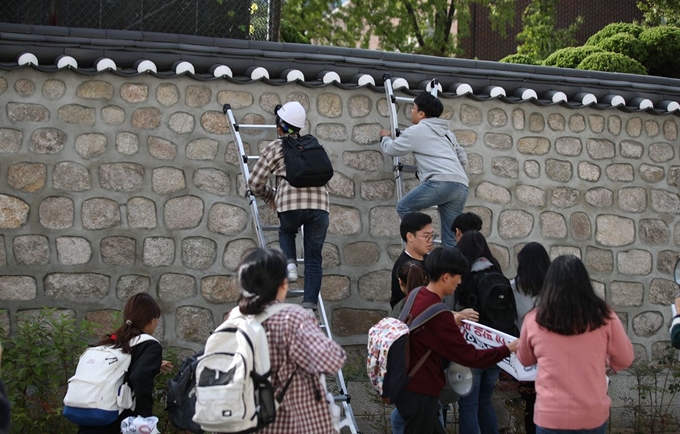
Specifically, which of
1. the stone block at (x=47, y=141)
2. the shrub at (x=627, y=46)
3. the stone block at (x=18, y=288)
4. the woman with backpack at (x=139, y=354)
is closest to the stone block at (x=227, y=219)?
the stone block at (x=47, y=141)

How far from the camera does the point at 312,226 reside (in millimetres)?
6449

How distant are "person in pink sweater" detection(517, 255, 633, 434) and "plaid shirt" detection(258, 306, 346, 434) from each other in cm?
109

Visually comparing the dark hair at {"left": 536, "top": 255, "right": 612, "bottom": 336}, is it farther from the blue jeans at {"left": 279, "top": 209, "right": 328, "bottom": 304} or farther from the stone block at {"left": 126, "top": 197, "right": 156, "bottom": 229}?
the stone block at {"left": 126, "top": 197, "right": 156, "bottom": 229}

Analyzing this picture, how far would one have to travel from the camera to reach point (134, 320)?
5.13m

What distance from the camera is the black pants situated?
15.9ft

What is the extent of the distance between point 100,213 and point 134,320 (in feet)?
6.70

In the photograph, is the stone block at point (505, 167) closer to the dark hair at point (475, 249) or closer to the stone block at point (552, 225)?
the stone block at point (552, 225)

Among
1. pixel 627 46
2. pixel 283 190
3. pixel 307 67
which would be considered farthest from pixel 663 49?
pixel 283 190

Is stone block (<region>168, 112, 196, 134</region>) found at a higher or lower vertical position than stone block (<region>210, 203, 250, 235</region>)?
higher

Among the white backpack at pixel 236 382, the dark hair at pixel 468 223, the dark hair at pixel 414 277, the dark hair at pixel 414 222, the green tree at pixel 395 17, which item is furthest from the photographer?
the green tree at pixel 395 17

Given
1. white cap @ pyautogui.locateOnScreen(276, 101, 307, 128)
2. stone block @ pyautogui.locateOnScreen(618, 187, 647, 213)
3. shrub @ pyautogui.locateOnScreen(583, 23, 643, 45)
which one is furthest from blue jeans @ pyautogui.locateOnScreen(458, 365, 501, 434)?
shrub @ pyautogui.locateOnScreen(583, 23, 643, 45)

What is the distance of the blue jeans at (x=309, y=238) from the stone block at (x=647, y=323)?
3.36 meters

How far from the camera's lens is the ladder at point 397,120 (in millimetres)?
7281

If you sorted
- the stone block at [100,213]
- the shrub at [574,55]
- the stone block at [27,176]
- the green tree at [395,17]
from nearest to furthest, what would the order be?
the stone block at [27,176]
the stone block at [100,213]
the shrub at [574,55]
the green tree at [395,17]
